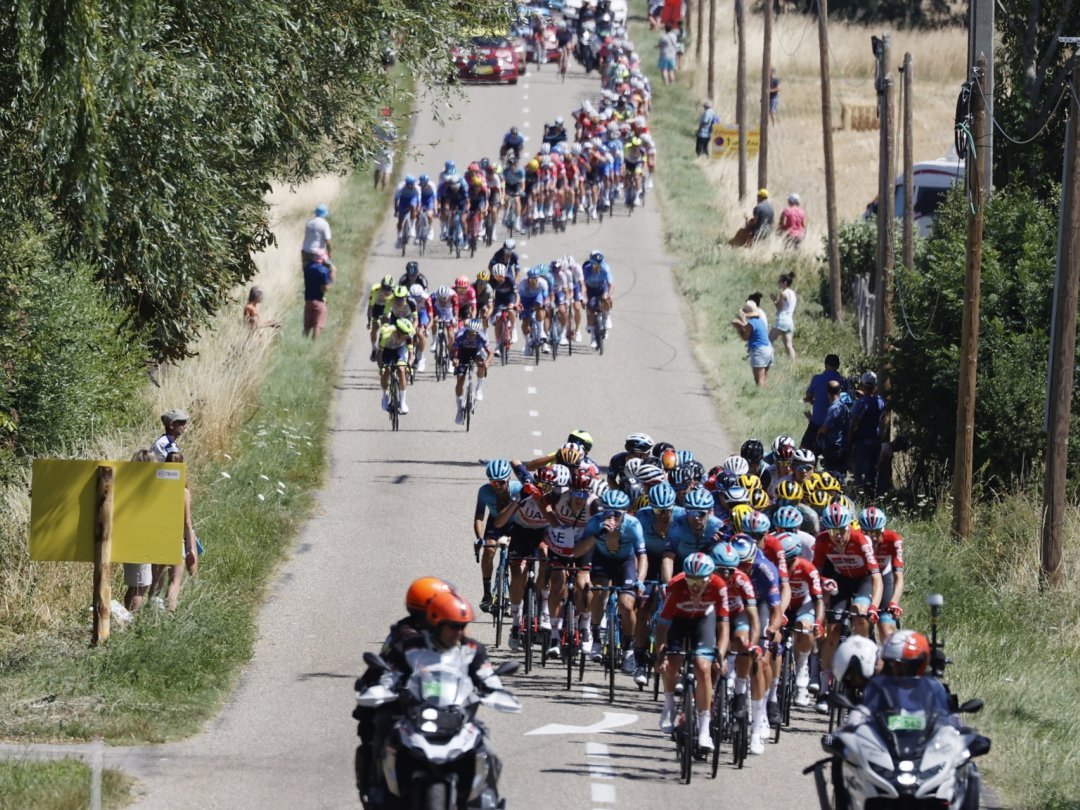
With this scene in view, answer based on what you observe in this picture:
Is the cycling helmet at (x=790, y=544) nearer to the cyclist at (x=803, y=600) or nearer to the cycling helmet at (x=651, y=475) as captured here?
the cyclist at (x=803, y=600)

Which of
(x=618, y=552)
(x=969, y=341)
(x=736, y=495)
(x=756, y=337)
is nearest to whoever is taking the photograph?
(x=618, y=552)

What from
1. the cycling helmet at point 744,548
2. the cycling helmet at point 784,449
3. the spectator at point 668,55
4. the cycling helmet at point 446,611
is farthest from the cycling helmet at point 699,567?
the spectator at point 668,55

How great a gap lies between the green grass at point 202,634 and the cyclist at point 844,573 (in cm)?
475

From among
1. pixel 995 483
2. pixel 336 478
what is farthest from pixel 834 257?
pixel 336 478

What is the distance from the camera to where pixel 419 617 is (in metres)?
10.7

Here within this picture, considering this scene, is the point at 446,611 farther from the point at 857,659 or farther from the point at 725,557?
the point at 725,557

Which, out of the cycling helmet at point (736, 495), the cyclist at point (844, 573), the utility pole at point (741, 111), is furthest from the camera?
the utility pole at point (741, 111)

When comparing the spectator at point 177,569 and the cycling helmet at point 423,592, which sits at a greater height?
the cycling helmet at point 423,592

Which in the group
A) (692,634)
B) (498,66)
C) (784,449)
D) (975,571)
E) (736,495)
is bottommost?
(975,571)

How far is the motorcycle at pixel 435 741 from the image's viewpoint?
33.3 feet

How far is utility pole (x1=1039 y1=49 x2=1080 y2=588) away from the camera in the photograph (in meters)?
21.0

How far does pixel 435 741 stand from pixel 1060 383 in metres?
12.6

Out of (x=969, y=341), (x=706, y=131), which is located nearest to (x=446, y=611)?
(x=969, y=341)

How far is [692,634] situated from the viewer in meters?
14.0
